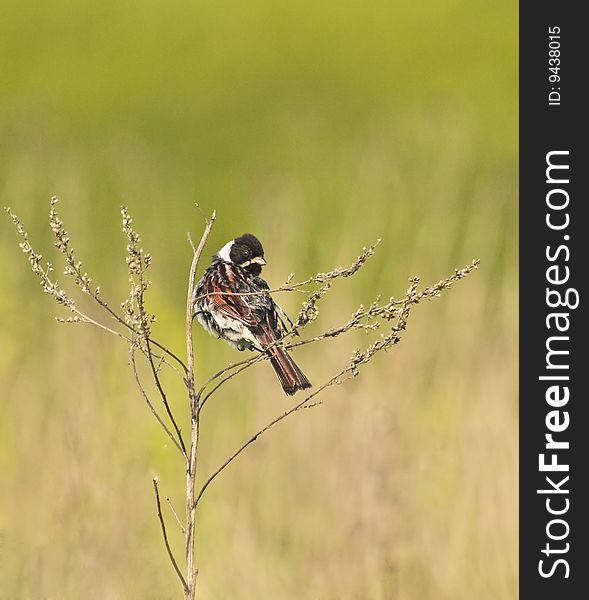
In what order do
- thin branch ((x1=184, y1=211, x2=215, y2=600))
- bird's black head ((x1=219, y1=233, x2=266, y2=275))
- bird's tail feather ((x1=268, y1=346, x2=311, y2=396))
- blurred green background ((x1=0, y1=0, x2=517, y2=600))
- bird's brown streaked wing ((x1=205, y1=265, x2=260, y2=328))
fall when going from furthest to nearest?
blurred green background ((x1=0, y1=0, x2=517, y2=600)), bird's black head ((x1=219, y1=233, x2=266, y2=275)), bird's brown streaked wing ((x1=205, y1=265, x2=260, y2=328)), bird's tail feather ((x1=268, y1=346, x2=311, y2=396)), thin branch ((x1=184, y1=211, x2=215, y2=600))

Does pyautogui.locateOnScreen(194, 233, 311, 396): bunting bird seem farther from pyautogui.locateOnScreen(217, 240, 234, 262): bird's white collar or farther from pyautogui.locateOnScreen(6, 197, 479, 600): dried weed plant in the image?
pyautogui.locateOnScreen(6, 197, 479, 600): dried weed plant

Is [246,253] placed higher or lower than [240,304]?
higher

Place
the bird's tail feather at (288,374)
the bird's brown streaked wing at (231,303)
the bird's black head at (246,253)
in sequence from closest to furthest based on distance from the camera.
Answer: the bird's tail feather at (288,374), the bird's brown streaked wing at (231,303), the bird's black head at (246,253)

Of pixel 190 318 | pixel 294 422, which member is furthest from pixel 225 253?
pixel 294 422

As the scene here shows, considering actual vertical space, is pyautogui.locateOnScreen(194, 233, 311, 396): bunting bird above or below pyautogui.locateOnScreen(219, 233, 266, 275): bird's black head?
below

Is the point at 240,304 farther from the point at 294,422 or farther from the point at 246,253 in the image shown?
the point at 294,422

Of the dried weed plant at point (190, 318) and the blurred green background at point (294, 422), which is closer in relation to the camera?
the dried weed plant at point (190, 318)

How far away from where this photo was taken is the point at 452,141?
568cm

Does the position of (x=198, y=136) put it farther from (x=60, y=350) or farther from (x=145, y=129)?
(x=60, y=350)

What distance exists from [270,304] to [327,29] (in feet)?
56.1

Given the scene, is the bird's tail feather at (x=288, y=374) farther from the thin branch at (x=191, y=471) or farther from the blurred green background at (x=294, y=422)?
the blurred green background at (x=294, y=422)

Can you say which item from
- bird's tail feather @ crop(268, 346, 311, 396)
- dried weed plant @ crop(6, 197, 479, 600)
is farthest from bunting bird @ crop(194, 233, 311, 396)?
dried weed plant @ crop(6, 197, 479, 600)

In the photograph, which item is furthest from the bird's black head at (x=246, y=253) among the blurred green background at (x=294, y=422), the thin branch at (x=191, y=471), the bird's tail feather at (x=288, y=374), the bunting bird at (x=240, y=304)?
the thin branch at (x=191, y=471)

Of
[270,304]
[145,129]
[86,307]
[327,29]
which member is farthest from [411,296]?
[327,29]
